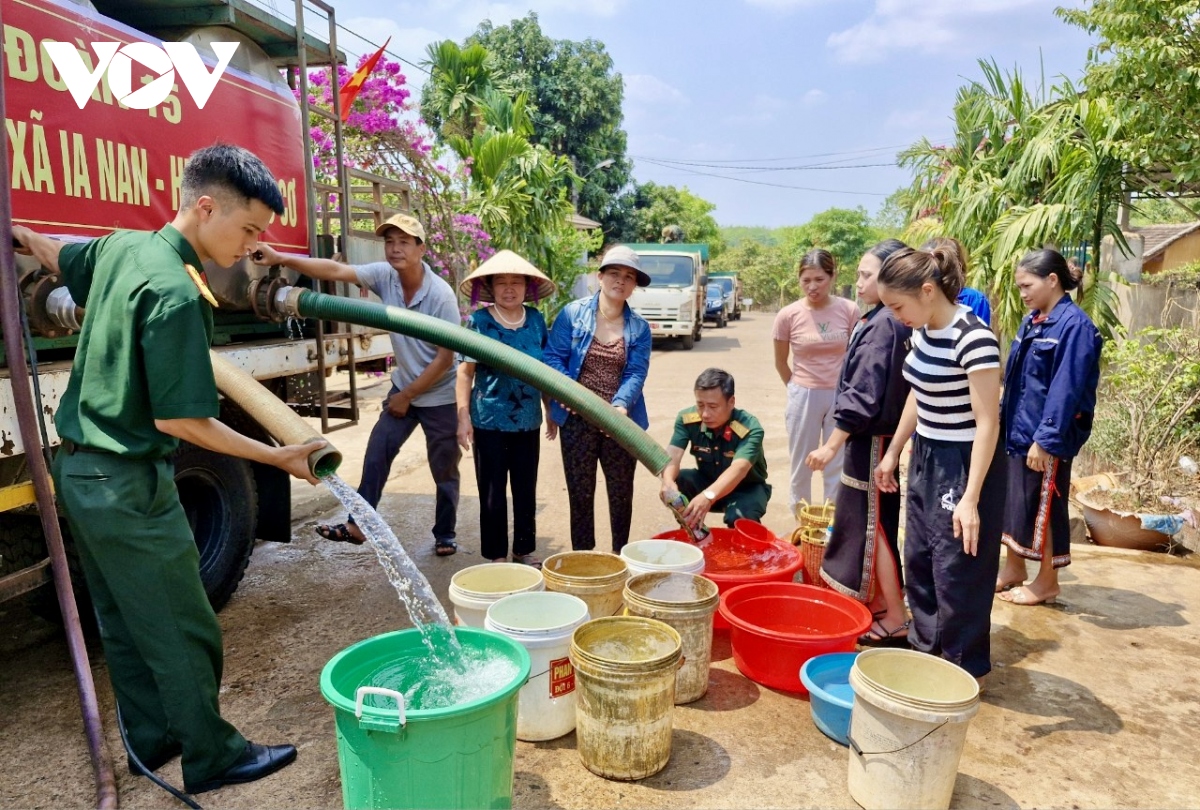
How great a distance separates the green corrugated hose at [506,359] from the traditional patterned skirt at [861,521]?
0.77m

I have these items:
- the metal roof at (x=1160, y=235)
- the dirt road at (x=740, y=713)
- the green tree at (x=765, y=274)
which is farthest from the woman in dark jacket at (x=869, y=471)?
the green tree at (x=765, y=274)

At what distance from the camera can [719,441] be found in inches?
162

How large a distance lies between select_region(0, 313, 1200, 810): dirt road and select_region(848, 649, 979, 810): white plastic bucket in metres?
0.17

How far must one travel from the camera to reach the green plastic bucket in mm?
1838

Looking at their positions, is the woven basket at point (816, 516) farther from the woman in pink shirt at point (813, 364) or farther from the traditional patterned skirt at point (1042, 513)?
the traditional patterned skirt at point (1042, 513)

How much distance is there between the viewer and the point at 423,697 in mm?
2199

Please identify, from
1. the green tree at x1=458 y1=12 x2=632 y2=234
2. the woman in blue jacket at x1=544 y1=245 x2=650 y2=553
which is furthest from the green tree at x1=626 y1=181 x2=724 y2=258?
the woman in blue jacket at x1=544 y1=245 x2=650 y2=553

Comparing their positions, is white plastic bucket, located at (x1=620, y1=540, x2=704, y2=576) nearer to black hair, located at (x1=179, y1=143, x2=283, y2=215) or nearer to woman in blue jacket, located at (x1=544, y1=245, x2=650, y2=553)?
woman in blue jacket, located at (x1=544, y1=245, x2=650, y2=553)

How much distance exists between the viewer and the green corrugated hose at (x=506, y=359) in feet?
10.9

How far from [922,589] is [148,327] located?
2698 mm

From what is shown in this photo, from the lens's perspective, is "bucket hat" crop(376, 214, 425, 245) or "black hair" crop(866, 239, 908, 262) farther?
"bucket hat" crop(376, 214, 425, 245)

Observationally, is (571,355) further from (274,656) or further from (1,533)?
(1,533)

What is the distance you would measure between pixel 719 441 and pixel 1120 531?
271cm

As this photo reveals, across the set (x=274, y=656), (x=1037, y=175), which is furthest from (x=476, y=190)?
(x=274, y=656)
